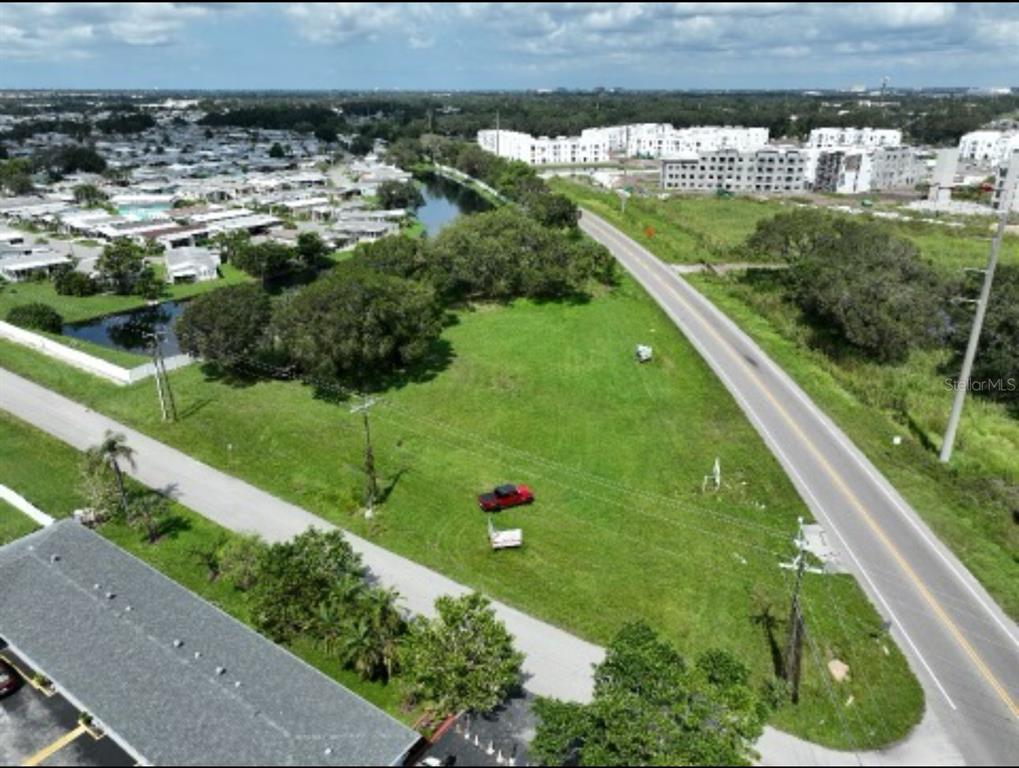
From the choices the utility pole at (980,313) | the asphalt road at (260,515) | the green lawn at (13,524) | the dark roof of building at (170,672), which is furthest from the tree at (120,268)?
the utility pole at (980,313)

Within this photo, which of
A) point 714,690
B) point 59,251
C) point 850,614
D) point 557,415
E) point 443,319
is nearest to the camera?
point 714,690

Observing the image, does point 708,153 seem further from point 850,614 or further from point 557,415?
point 850,614

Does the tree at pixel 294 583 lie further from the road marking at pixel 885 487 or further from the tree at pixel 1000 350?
the tree at pixel 1000 350

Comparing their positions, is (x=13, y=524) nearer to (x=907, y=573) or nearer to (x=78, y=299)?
(x=907, y=573)

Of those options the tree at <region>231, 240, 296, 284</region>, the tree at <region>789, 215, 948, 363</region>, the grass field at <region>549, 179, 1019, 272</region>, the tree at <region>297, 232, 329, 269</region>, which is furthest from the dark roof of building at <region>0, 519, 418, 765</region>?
the grass field at <region>549, 179, 1019, 272</region>

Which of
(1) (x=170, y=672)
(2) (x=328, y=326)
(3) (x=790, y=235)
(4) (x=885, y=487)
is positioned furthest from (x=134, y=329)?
(3) (x=790, y=235)

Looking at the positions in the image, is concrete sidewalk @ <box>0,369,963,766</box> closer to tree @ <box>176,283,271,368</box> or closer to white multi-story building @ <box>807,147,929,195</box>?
tree @ <box>176,283,271,368</box>

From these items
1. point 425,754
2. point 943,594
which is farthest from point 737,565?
point 425,754
